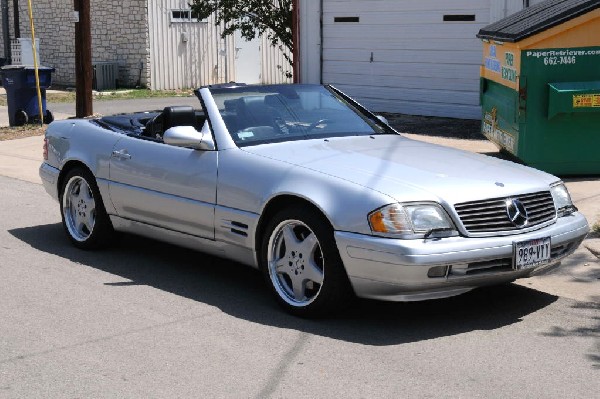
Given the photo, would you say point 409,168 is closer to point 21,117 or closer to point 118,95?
point 21,117

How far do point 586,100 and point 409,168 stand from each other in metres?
4.87

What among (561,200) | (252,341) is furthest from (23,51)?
(252,341)

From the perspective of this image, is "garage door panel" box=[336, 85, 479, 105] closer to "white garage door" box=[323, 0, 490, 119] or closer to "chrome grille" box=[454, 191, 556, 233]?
"white garage door" box=[323, 0, 490, 119]

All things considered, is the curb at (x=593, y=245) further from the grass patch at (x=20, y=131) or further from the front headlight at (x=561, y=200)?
the grass patch at (x=20, y=131)

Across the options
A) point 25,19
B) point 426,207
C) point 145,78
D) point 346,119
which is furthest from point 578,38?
point 25,19

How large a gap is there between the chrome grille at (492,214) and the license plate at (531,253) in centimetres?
12

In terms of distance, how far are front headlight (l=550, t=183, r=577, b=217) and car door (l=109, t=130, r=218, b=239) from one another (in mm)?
2261

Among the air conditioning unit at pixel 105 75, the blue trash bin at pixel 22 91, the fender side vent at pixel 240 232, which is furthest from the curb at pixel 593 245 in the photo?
the air conditioning unit at pixel 105 75

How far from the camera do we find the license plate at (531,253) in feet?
19.8

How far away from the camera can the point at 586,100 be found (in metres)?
10.7

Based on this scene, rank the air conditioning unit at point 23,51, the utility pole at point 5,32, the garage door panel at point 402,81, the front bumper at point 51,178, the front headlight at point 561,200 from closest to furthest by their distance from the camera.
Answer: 1. the front headlight at point 561,200
2. the front bumper at point 51,178
3. the garage door panel at point 402,81
4. the air conditioning unit at point 23,51
5. the utility pole at point 5,32

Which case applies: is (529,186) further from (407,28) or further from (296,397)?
(407,28)

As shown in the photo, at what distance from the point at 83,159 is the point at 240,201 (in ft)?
6.72

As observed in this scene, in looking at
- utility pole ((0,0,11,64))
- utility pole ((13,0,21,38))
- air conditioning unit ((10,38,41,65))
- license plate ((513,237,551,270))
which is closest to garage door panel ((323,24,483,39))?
air conditioning unit ((10,38,41,65))
